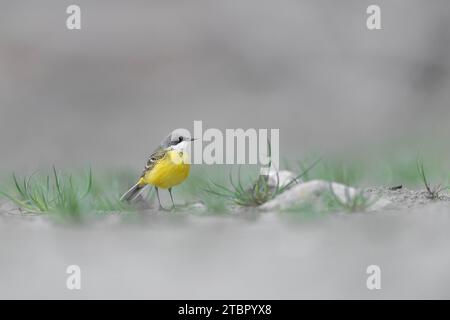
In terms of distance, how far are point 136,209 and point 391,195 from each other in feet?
4.46

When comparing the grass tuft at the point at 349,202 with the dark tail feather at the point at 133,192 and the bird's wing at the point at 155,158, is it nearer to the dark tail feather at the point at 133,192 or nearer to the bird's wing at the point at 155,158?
the bird's wing at the point at 155,158

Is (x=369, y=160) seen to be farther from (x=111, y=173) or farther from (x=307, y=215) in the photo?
(x=307, y=215)

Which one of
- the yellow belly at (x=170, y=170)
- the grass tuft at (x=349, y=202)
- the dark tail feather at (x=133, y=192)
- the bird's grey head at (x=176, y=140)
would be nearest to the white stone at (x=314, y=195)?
the grass tuft at (x=349, y=202)

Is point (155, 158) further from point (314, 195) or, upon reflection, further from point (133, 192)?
point (314, 195)

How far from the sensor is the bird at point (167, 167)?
380 centimetres

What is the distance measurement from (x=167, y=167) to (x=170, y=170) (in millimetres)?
27

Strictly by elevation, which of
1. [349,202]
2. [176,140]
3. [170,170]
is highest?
[176,140]

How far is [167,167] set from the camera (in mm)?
3814

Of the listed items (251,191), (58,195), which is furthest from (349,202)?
(58,195)

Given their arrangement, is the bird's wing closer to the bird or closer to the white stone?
the bird

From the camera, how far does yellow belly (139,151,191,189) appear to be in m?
3.79

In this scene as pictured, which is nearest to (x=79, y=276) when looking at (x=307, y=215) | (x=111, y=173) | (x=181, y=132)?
(x=307, y=215)

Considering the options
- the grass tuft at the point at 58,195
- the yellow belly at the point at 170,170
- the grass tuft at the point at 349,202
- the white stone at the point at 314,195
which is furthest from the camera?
the yellow belly at the point at 170,170

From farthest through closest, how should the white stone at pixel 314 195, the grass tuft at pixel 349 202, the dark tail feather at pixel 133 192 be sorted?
the dark tail feather at pixel 133 192 → the white stone at pixel 314 195 → the grass tuft at pixel 349 202
